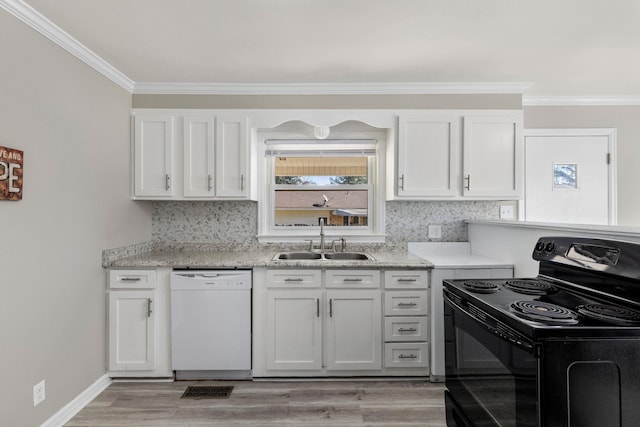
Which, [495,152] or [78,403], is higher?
[495,152]

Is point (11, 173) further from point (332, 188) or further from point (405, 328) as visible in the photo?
point (405, 328)

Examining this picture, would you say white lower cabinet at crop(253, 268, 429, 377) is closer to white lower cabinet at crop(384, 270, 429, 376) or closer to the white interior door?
white lower cabinet at crop(384, 270, 429, 376)

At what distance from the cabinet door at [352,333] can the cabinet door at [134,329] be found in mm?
1343

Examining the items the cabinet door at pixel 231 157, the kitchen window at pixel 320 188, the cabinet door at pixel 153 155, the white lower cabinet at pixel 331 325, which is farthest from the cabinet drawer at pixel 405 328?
the cabinet door at pixel 153 155

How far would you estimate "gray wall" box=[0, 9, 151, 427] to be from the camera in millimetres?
1676

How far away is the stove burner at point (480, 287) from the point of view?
143 centimetres

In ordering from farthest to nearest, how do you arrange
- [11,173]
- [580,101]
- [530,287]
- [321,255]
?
[580,101] < [321,255] < [11,173] < [530,287]

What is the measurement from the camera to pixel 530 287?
146 centimetres

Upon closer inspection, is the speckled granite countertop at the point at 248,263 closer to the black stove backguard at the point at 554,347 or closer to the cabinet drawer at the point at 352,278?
the cabinet drawer at the point at 352,278

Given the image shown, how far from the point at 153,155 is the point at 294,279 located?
5.20 feet

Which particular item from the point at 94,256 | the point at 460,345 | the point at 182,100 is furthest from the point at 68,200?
the point at 460,345

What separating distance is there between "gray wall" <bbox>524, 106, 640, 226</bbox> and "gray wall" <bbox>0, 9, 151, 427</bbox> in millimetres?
3662

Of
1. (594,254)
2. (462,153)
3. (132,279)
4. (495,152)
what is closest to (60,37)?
(132,279)

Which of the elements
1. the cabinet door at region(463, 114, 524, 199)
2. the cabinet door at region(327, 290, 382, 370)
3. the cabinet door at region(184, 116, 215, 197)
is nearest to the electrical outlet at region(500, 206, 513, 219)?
the cabinet door at region(463, 114, 524, 199)
